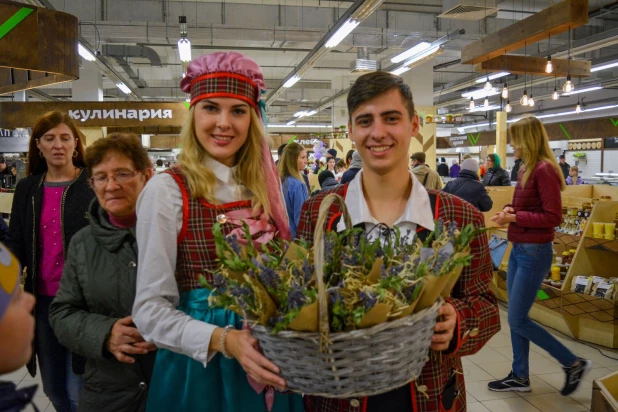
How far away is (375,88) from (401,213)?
39cm

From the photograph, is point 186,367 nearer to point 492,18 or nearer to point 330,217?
point 330,217

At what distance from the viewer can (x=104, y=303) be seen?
1754 mm

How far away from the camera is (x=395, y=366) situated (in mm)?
1056

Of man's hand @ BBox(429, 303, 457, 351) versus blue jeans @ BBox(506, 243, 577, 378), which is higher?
man's hand @ BBox(429, 303, 457, 351)

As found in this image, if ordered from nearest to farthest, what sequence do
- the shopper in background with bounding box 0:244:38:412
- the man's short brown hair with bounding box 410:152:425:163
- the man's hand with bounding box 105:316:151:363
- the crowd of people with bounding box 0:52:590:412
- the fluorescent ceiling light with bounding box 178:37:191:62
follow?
the shopper in background with bounding box 0:244:38:412, the crowd of people with bounding box 0:52:590:412, the man's hand with bounding box 105:316:151:363, the man's short brown hair with bounding box 410:152:425:163, the fluorescent ceiling light with bounding box 178:37:191:62

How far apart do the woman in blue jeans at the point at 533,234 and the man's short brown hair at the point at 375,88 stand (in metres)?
2.47

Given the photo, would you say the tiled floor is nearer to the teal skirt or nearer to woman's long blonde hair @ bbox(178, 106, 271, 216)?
the teal skirt

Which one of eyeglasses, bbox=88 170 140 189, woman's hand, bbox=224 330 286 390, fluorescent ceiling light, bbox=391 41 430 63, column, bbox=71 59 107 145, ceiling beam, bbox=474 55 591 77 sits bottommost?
woman's hand, bbox=224 330 286 390

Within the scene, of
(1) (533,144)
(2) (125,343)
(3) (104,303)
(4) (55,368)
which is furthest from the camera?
(1) (533,144)

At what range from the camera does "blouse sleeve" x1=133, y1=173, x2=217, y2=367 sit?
1.32 m

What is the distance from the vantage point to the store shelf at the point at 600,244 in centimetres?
495

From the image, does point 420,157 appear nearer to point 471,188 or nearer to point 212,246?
point 471,188

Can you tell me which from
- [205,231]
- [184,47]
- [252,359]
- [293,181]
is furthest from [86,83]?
[252,359]

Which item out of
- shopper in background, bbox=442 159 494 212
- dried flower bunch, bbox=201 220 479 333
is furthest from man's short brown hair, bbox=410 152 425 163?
dried flower bunch, bbox=201 220 479 333
